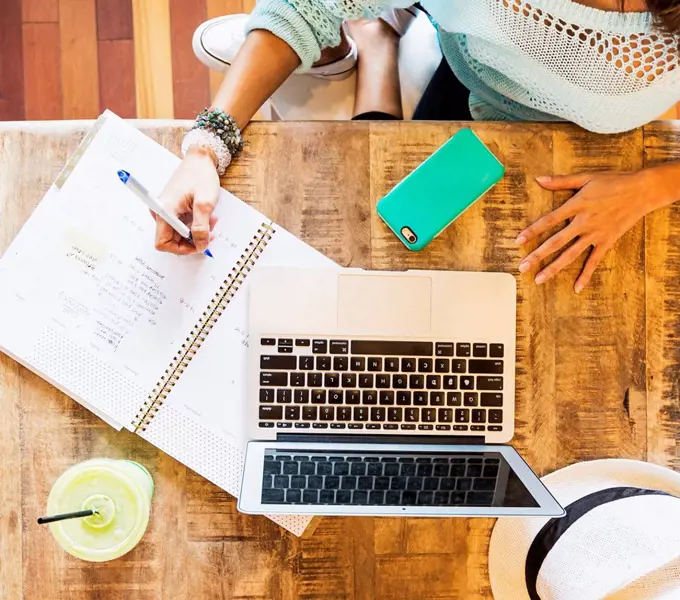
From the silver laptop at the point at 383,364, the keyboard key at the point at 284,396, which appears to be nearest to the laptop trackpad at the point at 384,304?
the silver laptop at the point at 383,364

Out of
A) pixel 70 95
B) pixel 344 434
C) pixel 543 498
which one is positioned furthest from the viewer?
pixel 70 95

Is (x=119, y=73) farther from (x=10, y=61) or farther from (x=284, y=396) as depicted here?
(x=284, y=396)

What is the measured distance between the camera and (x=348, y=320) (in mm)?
779

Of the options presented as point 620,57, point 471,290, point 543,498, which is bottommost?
point 543,498

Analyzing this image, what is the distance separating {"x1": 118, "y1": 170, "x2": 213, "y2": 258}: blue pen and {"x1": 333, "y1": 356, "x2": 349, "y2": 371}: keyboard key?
208mm

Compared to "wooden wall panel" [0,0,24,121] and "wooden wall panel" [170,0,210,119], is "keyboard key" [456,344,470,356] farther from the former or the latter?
"wooden wall panel" [0,0,24,121]

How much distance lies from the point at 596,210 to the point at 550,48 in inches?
8.4

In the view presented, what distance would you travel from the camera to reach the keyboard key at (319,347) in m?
0.77

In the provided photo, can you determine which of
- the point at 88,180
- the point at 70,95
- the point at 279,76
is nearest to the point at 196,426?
the point at 88,180

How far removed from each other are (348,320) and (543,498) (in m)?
0.30

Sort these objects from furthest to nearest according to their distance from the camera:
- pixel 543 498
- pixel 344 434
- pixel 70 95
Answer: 1. pixel 70 95
2. pixel 344 434
3. pixel 543 498

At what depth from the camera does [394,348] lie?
78 centimetres

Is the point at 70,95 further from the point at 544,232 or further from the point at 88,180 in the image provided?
the point at 544,232

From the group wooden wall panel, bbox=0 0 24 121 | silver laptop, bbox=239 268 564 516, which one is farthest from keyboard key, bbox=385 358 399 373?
wooden wall panel, bbox=0 0 24 121
